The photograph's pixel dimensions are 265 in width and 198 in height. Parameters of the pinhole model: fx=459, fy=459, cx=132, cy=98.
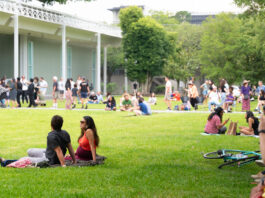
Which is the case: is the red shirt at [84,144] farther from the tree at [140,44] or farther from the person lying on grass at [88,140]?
the tree at [140,44]

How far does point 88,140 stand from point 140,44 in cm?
4570

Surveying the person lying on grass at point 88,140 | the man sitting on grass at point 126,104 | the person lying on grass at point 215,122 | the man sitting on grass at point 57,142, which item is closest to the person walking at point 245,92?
the man sitting on grass at point 126,104

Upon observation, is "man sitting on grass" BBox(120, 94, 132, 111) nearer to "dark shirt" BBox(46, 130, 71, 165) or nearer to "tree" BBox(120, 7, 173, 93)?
"dark shirt" BBox(46, 130, 71, 165)

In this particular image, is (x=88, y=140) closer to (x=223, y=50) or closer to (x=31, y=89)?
(x=31, y=89)

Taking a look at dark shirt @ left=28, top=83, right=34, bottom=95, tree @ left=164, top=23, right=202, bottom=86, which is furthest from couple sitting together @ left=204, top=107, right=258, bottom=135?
tree @ left=164, top=23, right=202, bottom=86

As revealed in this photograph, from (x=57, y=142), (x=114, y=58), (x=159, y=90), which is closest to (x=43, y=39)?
(x=114, y=58)

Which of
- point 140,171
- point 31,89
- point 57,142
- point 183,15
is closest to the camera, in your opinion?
point 140,171

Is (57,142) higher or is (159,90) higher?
(159,90)

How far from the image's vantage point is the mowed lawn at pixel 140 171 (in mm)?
5875

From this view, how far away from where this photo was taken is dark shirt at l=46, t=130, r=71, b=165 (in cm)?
734

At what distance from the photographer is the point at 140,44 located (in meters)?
52.9

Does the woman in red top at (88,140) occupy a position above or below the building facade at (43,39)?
below

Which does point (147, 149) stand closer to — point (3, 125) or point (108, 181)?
point (108, 181)

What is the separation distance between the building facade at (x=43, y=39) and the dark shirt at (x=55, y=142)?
984 inches
